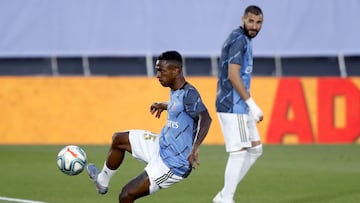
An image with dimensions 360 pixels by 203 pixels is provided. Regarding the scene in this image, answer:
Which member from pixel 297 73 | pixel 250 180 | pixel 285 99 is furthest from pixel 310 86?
pixel 250 180

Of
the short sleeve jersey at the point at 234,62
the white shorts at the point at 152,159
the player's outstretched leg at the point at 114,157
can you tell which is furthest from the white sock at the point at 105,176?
the short sleeve jersey at the point at 234,62

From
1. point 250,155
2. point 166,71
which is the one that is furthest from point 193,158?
point 250,155

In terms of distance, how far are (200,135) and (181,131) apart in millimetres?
238

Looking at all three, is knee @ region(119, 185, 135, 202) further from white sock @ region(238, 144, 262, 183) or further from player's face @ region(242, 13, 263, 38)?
player's face @ region(242, 13, 263, 38)

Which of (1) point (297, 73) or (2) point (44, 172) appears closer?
(2) point (44, 172)

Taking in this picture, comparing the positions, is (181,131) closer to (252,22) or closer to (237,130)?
(237,130)

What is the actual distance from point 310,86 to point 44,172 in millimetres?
7920

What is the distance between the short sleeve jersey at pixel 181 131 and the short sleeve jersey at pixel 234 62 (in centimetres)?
120

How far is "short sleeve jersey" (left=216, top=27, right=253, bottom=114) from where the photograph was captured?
1105 cm

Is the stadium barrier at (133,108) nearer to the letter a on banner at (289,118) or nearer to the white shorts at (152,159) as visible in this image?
the letter a on banner at (289,118)

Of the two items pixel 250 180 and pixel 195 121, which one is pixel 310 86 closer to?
pixel 250 180

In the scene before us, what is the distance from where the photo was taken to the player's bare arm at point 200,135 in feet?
31.6

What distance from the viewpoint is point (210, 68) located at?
2388cm

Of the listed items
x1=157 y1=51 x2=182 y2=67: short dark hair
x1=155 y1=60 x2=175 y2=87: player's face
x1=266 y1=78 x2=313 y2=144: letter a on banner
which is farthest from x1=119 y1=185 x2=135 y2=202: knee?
x1=266 y1=78 x2=313 y2=144: letter a on banner
